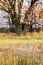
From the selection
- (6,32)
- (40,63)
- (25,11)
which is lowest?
(6,32)

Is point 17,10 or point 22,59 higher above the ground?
point 22,59

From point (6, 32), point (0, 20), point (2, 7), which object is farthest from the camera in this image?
point (0, 20)

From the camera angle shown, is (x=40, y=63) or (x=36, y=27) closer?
(x=40, y=63)

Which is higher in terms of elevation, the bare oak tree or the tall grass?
the tall grass

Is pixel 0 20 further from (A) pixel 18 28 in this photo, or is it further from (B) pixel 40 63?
(B) pixel 40 63

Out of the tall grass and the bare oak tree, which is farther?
the bare oak tree

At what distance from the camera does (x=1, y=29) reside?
2414 cm

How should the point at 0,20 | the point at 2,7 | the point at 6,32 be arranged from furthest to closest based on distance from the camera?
1. the point at 0,20
2. the point at 6,32
3. the point at 2,7

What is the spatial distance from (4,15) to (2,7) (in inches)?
119

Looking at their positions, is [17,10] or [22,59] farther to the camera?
[17,10]

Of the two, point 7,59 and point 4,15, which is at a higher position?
point 7,59

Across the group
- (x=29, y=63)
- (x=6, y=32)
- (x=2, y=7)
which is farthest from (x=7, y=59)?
(x=6, y=32)

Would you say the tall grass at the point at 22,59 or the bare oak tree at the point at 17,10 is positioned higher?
the tall grass at the point at 22,59

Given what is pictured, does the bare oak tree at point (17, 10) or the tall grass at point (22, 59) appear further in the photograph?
the bare oak tree at point (17, 10)
